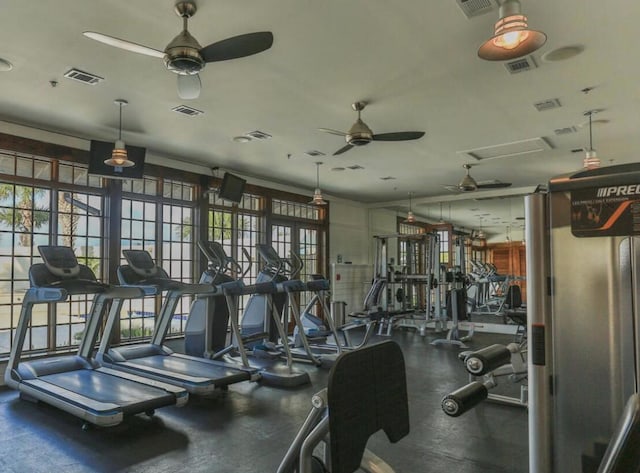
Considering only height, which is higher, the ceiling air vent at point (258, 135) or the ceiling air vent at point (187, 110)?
the ceiling air vent at point (187, 110)

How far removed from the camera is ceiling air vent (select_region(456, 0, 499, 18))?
2859mm

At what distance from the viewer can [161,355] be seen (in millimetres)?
5441

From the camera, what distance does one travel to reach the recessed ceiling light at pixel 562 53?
11.3ft

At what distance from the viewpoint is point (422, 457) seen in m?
3.08

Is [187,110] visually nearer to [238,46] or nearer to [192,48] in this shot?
[192,48]

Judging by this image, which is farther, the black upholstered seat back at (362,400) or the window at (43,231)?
the window at (43,231)

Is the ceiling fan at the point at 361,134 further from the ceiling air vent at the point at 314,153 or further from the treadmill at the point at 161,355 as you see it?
the treadmill at the point at 161,355

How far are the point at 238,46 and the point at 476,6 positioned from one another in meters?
1.59

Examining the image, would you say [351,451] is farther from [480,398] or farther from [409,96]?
[409,96]

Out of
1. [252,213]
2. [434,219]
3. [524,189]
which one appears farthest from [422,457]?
[434,219]

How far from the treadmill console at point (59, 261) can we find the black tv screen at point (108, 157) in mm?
1250

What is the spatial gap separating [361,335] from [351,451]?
7.94 m

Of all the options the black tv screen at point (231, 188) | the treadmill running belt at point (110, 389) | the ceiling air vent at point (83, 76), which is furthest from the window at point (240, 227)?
the ceiling air vent at point (83, 76)

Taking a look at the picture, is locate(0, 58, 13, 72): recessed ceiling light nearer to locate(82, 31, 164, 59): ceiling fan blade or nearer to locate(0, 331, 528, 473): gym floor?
locate(82, 31, 164, 59): ceiling fan blade
